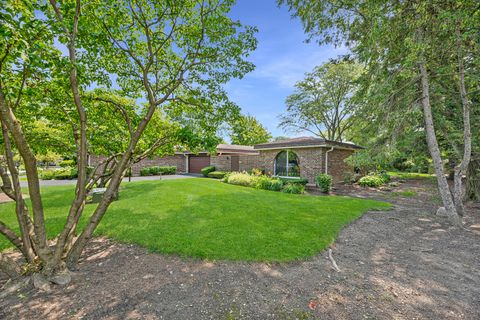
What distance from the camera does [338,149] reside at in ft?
46.2

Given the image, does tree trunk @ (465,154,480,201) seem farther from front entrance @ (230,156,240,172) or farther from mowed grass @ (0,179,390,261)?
front entrance @ (230,156,240,172)

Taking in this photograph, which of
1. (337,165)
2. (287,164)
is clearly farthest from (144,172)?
(337,165)

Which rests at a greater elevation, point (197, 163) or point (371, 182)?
point (197, 163)

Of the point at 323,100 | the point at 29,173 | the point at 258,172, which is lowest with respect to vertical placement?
the point at 258,172

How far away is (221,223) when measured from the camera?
577 cm

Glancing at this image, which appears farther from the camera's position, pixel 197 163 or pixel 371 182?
pixel 197 163

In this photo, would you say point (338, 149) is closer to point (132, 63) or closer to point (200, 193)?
point (200, 193)

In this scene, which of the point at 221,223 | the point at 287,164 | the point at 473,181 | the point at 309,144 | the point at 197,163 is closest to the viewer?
the point at 221,223

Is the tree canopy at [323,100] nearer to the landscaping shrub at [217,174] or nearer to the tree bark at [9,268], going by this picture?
the landscaping shrub at [217,174]

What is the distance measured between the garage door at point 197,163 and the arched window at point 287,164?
9.09 m

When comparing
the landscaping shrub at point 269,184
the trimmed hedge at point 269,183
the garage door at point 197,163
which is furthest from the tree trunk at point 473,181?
the garage door at point 197,163

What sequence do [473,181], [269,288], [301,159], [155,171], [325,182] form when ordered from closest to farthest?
[269,288], [473,181], [325,182], [301,159], [155,171]

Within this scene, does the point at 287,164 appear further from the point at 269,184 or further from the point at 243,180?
the point at 243,180

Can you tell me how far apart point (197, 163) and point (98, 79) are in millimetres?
19080
